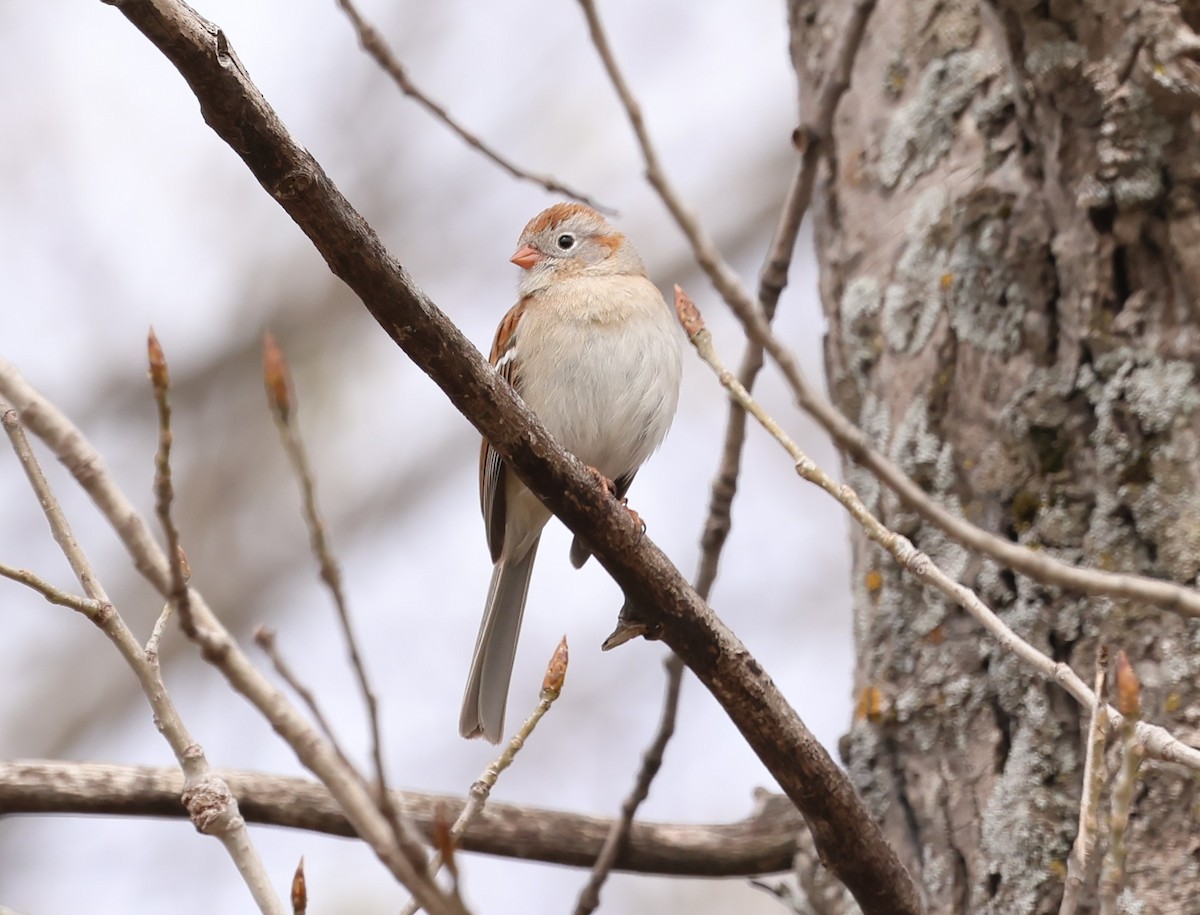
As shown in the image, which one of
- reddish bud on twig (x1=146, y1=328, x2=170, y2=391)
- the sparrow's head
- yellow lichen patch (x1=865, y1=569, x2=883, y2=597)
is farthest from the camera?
the sparrow's head

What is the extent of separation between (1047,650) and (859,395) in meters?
0.78

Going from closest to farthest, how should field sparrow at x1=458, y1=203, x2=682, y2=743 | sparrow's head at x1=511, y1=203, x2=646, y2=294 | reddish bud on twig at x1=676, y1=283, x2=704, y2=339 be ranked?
reddish bud on twig at x1=676, y1=283, x2=704, y2=339 → field sparrow at x1=458, y1=203, x2=682, y2=743 → sparrow's head at x1=511, y1=203, x2=646, y2=294

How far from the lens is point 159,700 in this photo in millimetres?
1638

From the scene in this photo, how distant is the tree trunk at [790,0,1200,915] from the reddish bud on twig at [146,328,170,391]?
1696 mm

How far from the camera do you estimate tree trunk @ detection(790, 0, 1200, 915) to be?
2.52 meters

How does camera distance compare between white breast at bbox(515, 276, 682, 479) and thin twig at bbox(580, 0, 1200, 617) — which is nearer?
thin twig at bbox(580, 0, 1200, 617)

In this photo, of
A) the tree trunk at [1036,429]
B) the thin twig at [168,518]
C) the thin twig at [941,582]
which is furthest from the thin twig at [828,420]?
the tree trunk at [1036,429]

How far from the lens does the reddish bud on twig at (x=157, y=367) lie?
1435mm

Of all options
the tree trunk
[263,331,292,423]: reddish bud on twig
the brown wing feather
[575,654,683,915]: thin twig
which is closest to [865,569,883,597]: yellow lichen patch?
the tree trunk

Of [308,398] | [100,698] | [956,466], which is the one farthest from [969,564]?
[308,398]

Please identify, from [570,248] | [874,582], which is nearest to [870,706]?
[874,582]

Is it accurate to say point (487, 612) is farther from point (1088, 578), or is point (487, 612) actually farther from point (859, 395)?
point (1088, 578)

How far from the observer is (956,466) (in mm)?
2883

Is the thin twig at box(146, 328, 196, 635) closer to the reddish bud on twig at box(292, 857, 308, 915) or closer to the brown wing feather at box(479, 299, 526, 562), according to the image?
the reddish bud on twig at box(292, 857, 308, 915)
